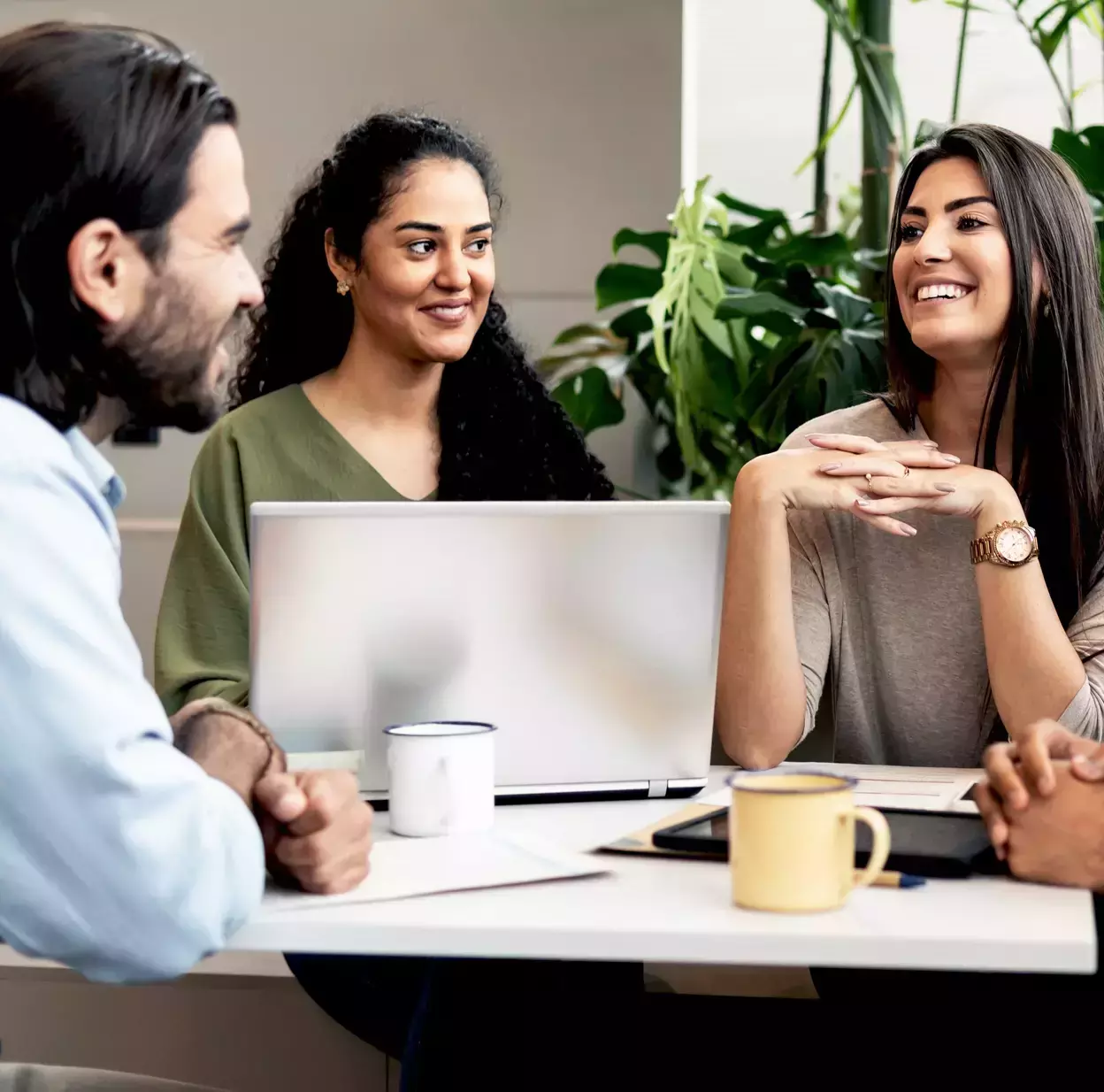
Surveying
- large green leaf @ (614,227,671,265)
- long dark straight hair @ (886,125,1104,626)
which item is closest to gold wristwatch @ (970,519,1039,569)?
long dark straight hair @ (886,125,1104,626)

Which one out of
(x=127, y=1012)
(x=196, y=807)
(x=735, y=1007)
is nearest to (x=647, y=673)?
(x=196, y=807)

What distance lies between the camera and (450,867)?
1135 millimetres

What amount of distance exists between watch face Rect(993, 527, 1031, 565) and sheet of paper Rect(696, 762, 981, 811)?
9.7 inches

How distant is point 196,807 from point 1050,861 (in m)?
0.62

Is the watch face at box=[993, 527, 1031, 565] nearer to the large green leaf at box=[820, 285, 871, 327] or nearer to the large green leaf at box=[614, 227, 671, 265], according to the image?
the large green leaf at box=[820, 285, 871, 327]

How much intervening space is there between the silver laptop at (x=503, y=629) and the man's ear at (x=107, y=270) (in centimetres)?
21

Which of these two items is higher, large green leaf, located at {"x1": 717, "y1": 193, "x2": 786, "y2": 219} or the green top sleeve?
large green leaf, located at {"x1": 717, "y1": 193, "x2": 786, "y2": 219}

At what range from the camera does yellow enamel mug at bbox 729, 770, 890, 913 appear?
1000 millimetres

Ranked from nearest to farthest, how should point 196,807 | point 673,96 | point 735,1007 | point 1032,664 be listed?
point 196,807 → point 1032,664 → point 735,1007 → point 673,96

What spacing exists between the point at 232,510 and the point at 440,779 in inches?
32.1

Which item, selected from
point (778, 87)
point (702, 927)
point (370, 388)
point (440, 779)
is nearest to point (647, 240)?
point (778, 87)

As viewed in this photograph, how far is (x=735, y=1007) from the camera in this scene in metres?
2.36

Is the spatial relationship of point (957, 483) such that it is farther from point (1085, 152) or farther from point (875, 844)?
point (1085, 152)

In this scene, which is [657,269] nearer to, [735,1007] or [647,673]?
[735,1007]
